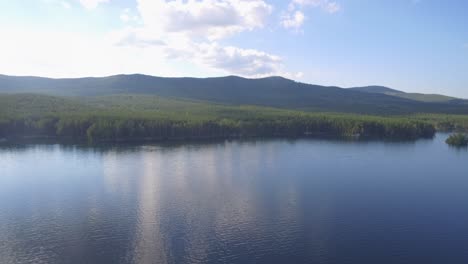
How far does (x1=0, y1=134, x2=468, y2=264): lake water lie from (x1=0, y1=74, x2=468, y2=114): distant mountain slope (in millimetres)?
53472

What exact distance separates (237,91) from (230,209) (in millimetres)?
89248

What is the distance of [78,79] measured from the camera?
100 m

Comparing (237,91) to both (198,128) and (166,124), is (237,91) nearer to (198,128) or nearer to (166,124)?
(198,128)

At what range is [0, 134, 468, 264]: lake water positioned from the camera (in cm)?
1558

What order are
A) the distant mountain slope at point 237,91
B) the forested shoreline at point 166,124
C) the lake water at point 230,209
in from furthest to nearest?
the distant mountain slope at point 237,91
the forested shoreline at point 166,124
the lake water at point 230,209

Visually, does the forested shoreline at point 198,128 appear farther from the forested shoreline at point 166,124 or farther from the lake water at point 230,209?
the lake water at point 230,209

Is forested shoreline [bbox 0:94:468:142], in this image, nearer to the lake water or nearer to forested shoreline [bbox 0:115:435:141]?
forested shoreline [bbox 0:115:435:141]

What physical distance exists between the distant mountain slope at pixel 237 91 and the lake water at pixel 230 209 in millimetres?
53472

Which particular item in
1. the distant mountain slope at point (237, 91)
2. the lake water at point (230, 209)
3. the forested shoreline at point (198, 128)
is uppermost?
the distant mountain slope at point (237, 91)

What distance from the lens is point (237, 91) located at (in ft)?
355

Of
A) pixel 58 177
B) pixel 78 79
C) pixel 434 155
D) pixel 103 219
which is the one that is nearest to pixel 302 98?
pixel 78 79

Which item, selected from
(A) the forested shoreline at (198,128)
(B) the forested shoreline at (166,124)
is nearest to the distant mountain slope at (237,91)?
(B) the forested shoreline at (166,124)

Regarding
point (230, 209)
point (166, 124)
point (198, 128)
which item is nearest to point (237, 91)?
point (198, 128)

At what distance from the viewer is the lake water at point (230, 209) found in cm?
1558
